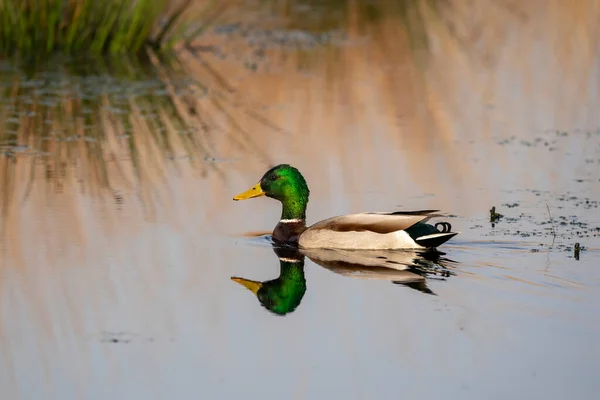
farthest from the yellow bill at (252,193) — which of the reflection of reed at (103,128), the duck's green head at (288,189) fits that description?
the reflection of reed at (103,128)

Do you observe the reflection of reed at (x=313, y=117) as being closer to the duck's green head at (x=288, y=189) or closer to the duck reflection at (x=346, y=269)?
the duck's green head at (x=288, y=189)

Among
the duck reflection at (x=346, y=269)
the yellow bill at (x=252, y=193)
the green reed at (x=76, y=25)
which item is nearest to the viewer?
the duck reflection at (x=346, y=269)

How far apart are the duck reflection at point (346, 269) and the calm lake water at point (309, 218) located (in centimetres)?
4

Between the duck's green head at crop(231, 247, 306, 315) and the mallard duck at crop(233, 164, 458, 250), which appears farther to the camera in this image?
the mallard duck at crop(233, 164, 458, 250)

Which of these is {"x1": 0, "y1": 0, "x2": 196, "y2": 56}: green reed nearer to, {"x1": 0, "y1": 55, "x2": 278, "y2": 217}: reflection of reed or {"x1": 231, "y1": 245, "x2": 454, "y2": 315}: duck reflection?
{"x1": 0, "y1": 55, "x2": 278, "y2": 217}: reflection of reed

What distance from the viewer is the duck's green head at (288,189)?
9.12 meters

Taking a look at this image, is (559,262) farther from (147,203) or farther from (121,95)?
(121,95)

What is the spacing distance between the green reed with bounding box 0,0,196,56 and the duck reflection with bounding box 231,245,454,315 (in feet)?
25.5

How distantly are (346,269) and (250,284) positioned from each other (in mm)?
755

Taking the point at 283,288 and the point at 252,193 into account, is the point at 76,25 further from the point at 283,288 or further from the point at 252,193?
the point at 283,288

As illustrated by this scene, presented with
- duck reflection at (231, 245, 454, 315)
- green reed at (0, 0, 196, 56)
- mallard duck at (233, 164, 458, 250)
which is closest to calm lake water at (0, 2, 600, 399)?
duck reflection at (231, 245, 454, 315)

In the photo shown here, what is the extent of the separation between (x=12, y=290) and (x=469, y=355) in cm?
276

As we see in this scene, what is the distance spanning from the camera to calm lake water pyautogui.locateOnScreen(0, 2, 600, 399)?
598cm

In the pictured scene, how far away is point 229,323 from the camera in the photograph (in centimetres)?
670
